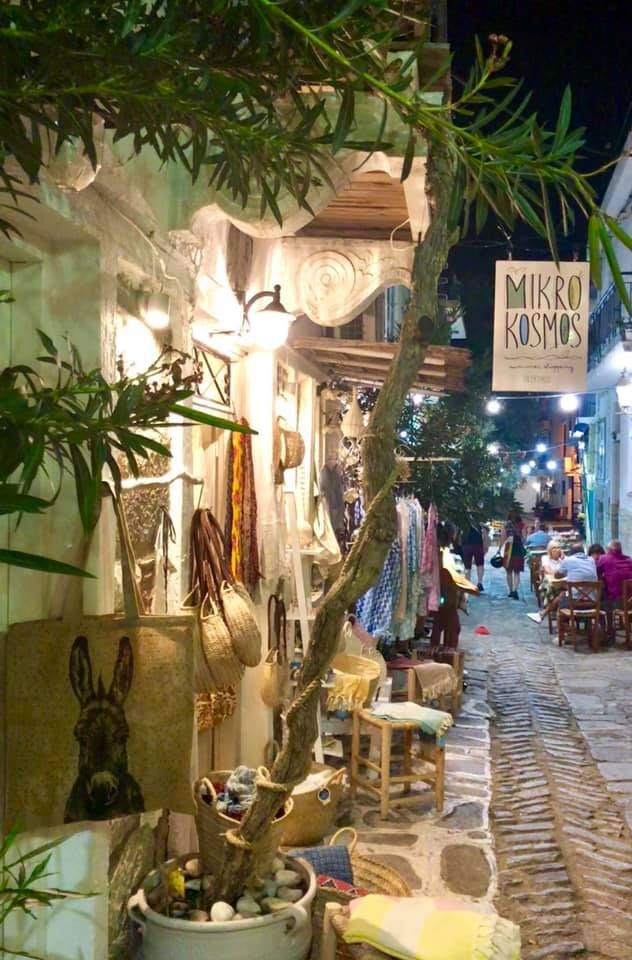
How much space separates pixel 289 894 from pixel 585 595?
1210 cm

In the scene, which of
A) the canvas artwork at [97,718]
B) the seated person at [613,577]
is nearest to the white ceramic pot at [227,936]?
the canvas artwork at [97,718]

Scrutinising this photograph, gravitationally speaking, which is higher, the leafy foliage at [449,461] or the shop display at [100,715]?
the leafy foliage at [449,461]

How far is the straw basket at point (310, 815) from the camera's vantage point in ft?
17.7

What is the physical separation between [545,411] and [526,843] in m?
38.7

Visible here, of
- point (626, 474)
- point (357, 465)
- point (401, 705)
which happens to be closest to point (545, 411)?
point (626, 474)

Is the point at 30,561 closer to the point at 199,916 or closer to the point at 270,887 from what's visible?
the point at 199,916

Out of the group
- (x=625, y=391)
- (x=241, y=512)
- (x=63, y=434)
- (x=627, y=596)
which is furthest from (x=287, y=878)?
(x=625, y=391)

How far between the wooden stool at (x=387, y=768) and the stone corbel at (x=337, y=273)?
3.08 metres

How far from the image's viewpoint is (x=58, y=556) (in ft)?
9.10

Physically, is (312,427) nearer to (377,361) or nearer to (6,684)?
(377,361)

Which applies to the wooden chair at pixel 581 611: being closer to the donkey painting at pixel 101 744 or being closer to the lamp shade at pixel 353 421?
the lamp shade at pixel 353 421

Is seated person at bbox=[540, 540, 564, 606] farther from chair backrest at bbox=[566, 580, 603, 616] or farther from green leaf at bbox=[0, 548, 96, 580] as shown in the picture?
green leaf at bbox=[0, 548, 96, 580]

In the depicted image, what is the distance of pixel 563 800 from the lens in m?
7.12

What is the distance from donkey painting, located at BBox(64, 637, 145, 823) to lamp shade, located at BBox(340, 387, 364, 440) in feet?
24.9
